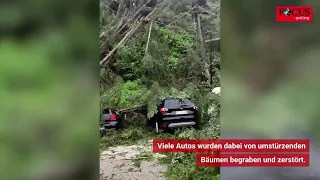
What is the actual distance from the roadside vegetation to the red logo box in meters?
0.29

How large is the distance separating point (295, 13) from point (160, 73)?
57 cm

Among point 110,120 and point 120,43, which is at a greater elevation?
point 120,43

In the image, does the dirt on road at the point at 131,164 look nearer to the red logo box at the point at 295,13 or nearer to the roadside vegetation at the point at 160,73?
the roadside vegetation at the point at 160,73

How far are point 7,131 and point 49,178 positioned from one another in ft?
0.82

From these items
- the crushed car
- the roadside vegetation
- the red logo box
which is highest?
the red logo box

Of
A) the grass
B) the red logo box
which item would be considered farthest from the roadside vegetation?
the red logo box

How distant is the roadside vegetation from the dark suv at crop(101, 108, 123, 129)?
0.08 ft

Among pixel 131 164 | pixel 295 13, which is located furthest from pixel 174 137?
pixel 295 13

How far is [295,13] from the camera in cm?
144

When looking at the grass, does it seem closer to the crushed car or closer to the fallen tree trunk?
the crushed car

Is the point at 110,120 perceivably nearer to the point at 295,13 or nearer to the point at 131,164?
the point at 131,164

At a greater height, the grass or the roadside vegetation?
the roadside vegetation

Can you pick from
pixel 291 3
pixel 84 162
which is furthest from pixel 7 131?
pixel 291 3

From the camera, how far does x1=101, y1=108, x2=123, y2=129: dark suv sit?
58.5 inches
